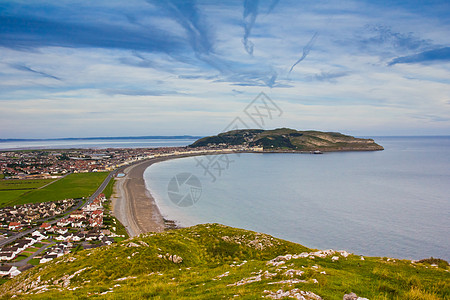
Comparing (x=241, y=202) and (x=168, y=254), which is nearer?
(x=168, y=254)

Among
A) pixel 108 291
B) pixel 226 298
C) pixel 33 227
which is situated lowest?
pixel 33 227

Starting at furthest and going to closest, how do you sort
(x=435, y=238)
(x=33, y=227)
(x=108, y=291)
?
(x=33, y=227) → (x=435, y=238) → (x=108, y=291)

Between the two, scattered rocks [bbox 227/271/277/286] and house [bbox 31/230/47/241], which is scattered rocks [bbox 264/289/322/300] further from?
house [bbox 31/230/47/241]

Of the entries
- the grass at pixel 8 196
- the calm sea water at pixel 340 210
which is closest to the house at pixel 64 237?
the calm sea water at pixel 340 210

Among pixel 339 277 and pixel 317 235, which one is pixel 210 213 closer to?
pixel 317 235

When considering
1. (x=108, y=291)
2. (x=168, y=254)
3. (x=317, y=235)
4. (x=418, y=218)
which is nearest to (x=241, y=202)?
(x=317, y=235)
